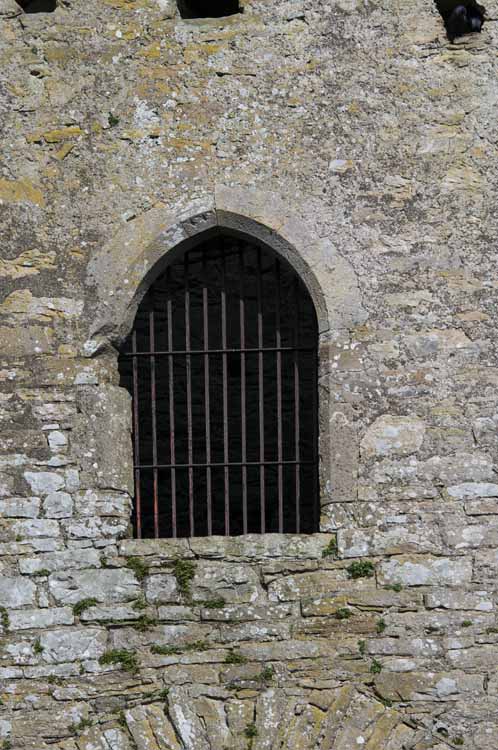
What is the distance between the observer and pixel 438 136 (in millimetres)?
5859

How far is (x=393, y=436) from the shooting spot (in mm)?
5645

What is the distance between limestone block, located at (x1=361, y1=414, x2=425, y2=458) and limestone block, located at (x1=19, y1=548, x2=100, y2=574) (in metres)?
1.49

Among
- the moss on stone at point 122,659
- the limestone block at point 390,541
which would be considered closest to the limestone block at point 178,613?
the moss on stone at point 122,659

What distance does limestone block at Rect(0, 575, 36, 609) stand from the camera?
5641 millimetres

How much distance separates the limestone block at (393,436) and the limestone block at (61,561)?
4.88 feet

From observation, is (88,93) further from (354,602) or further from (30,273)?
(354,602)

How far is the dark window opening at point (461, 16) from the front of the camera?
5844 mm

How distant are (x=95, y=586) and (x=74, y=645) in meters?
0.31

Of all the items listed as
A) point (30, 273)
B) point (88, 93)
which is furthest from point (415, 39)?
point (30, 273)

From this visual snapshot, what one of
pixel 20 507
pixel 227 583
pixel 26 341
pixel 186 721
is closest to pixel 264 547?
pixel 227 583

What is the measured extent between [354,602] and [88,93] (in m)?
3.05

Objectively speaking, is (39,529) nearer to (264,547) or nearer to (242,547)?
(242,547)

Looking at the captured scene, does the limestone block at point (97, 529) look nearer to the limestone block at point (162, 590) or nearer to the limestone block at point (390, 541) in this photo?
the limestone block at point (162, 590)

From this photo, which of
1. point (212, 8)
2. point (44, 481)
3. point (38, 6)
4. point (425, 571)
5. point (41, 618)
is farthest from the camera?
point (212, 8)
